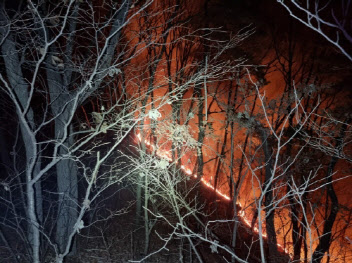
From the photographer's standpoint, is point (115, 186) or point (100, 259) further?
point (115, 186)

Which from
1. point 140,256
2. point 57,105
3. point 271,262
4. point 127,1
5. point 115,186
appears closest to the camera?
point 127,1

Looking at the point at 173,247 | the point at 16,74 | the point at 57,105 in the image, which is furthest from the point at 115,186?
the point at 16,74

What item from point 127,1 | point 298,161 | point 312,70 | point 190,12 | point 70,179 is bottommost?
point 70,179

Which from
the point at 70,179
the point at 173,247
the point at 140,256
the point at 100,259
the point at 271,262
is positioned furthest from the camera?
the point at 173,247

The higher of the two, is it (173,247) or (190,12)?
(190,12)

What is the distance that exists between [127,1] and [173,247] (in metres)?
10.0

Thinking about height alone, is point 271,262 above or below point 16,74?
below

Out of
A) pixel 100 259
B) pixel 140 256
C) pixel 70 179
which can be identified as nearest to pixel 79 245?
pixel 100 259

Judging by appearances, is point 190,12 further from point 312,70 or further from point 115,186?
point 115,186

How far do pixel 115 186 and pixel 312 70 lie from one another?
12638 millimetres

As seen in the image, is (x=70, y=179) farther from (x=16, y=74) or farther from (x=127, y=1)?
(x=127, y=1)

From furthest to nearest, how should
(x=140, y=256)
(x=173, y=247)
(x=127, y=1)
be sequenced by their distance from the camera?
(x=173, y=247), (x=140, y=256), (x=127, y=1)

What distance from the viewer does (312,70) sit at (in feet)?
39.1

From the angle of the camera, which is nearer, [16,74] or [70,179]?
[16,74]
